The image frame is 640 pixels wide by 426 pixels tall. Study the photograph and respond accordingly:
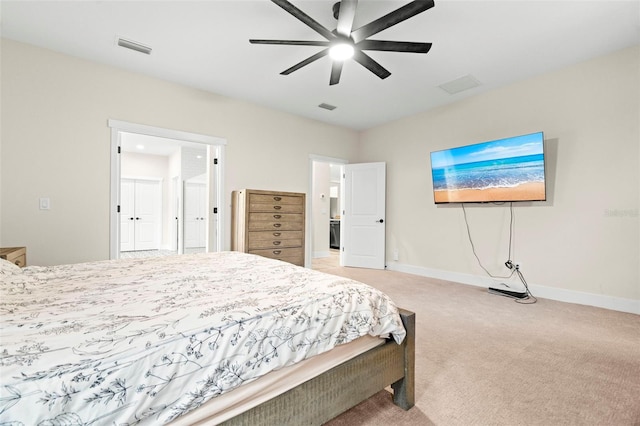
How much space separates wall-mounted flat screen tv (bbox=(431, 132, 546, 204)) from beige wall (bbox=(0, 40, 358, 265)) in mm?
3471

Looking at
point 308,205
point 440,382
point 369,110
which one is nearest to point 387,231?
point 308,205

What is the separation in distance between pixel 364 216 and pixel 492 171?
234cm

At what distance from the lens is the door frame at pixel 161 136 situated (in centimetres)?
340

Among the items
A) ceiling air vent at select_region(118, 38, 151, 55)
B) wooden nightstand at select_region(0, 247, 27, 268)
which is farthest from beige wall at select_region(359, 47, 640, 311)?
wooden nightstand at select_region(0, 247, 27, 268)

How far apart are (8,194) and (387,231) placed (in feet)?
16.6

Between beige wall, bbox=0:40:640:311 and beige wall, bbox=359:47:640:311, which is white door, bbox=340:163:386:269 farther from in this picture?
beige wall, bbox=0:40:640:311

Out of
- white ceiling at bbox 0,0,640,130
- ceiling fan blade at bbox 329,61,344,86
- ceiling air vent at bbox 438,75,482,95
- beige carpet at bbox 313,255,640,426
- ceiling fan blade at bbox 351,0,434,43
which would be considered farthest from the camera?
ceiling air vent at bbox 438,75,482,95

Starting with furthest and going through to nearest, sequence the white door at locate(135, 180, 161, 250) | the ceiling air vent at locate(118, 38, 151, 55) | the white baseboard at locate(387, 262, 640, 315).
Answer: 1. the white door at locate(135, 180, 161, 250)
2. the white baseboard at locate(387, 262, 640, 315)
3. the ceiling air vent at locate(118, 38, 151, 55)

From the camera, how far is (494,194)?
379 cm

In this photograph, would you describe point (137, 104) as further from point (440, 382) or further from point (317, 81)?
point (440, 382)

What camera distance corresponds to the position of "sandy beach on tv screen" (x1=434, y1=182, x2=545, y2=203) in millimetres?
3453

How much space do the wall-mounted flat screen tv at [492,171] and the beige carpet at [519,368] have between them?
1384 mm

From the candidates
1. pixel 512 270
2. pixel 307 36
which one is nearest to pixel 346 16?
pixel 307 36

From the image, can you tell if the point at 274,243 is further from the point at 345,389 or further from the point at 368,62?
the point at 345,389
